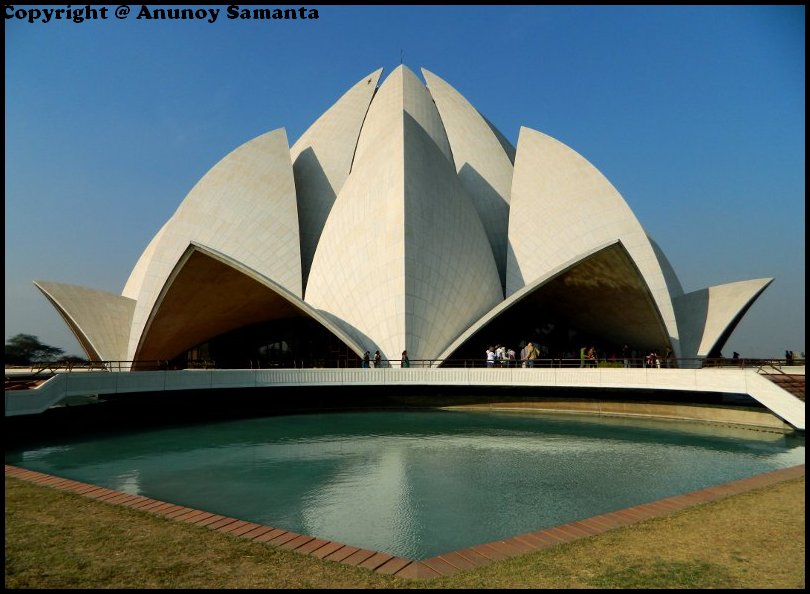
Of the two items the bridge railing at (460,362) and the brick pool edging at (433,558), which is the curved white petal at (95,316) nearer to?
the bridge railing at (460,362)

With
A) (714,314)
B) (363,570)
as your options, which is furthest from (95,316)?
(714,314)

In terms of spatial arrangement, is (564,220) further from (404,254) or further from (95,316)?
(95,316)

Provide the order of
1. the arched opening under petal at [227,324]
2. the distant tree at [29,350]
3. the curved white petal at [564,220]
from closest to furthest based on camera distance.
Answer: the arched opening under petal at [227,324] < the curved white petal at [564,220] < the distant tree at [29,350]

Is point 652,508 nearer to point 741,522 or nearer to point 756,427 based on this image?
point 741,522

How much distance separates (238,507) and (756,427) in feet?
Result: 40.2

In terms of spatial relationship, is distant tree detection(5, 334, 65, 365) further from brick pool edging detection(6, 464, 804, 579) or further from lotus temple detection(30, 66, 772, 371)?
brick pool edging detection(6, 464, 804, 579)

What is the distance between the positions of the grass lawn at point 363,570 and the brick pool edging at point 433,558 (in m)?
0.12

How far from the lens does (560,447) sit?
33.6ft

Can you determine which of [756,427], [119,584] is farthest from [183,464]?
[756,427]

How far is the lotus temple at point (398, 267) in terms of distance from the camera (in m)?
19.5

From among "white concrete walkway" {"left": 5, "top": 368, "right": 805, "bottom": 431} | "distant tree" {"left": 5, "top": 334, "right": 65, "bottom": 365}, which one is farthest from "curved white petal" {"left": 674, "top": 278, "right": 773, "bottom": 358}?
"distant tree" {"left": 5, "top": 334, "right": 65, "bottom": 365}

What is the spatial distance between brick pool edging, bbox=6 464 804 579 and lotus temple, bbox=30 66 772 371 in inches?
514

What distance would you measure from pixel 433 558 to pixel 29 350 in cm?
4267

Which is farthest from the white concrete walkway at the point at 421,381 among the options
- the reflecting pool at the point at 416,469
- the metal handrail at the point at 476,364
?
the metal handrail at the point at 476,364
